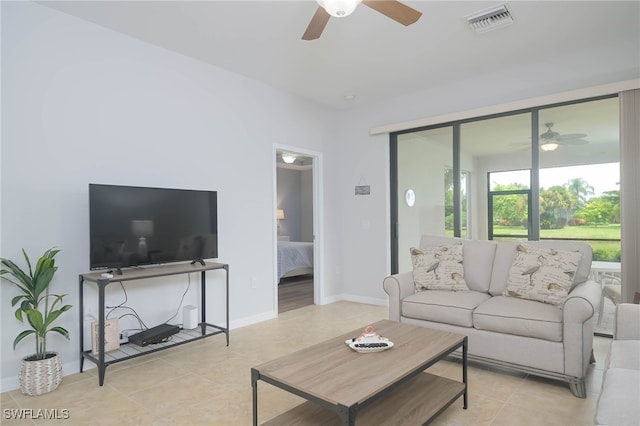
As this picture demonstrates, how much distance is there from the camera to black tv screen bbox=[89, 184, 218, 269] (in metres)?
2.85

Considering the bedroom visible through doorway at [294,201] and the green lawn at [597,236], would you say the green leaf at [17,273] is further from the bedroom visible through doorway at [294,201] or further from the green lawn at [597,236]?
the bedroom visible through doorway at [294,201]

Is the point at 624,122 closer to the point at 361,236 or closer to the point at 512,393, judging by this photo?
the point at 512,393

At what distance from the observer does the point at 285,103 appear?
4.74 m

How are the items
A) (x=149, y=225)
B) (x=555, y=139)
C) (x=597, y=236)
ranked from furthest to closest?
1. (x=555, y=139)
2. (x=597, y=236)
3. (x=149, y=225)

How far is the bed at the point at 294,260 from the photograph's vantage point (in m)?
6.43

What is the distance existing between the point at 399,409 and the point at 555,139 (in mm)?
3392

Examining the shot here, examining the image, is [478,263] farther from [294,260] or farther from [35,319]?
[294,260]

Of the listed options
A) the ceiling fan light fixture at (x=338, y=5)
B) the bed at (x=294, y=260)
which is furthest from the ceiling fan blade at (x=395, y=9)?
the bed at (x=294, y=260)

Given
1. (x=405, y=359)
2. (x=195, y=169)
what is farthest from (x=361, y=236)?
(x=405, y=359)

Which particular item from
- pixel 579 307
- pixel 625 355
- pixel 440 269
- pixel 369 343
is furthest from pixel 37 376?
pixel 579 307

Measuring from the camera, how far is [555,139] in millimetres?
3973

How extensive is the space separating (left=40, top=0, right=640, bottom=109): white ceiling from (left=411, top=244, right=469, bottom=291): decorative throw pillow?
75.6 inches

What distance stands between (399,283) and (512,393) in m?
1.16

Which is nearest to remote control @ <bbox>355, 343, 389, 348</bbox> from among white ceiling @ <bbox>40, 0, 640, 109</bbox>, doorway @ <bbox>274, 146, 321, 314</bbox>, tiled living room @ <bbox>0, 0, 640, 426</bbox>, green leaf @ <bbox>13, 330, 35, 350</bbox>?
tiled living room @ <bbox>0, 0, 640, 426</bbox>
